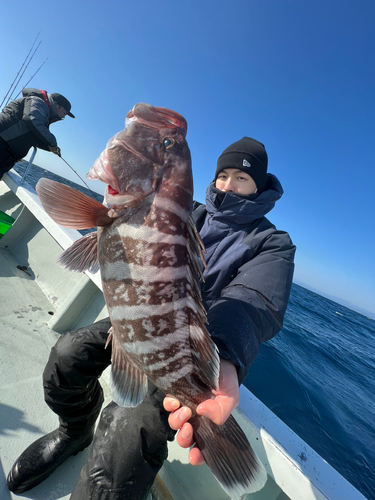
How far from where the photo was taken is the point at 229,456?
56.8 inches

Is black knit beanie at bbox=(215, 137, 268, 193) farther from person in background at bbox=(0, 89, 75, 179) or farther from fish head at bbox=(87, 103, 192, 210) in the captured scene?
person in background at bbox=(0, 89, 75, 179)

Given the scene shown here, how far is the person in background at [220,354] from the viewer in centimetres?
159

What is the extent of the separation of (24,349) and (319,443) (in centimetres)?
656

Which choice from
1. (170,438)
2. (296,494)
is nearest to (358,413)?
(296,494)

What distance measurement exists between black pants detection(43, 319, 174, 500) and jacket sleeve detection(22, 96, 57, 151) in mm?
5849

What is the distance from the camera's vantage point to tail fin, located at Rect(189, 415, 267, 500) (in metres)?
1.39

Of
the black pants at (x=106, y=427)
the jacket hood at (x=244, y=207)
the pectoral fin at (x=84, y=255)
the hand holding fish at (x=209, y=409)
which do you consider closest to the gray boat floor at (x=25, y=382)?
the black pants at (x=106, y=427)

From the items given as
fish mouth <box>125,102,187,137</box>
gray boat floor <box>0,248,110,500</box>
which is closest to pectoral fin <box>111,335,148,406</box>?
gray boat floor <box>0,248,110,500</box>

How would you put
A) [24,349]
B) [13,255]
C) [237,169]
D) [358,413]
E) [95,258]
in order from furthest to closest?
[358,413], [13,255], [24,349], [237,169], [95,258]

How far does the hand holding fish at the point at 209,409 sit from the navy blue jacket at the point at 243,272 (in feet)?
0.44

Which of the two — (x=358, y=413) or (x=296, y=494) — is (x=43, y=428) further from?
(x=358, y=413)

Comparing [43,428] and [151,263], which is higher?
[151,263]

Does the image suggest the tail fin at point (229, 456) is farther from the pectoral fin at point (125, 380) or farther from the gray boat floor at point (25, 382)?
the gray boat floor at point (25, 382)

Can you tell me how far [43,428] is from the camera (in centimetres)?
248
